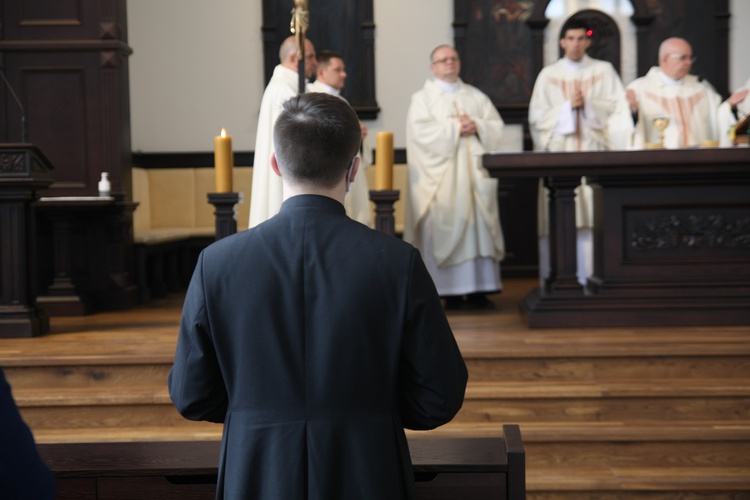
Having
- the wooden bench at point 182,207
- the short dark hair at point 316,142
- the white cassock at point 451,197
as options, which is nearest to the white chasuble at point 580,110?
the white cassock at point 451,197

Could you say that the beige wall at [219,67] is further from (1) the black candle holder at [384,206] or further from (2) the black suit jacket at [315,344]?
(2) the black suit jacket at [315,344]

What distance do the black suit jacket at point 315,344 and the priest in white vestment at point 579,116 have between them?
5.02 meters

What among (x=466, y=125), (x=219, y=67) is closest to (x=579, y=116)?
(x=466, y=125)

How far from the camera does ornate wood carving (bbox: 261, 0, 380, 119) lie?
9172 mm

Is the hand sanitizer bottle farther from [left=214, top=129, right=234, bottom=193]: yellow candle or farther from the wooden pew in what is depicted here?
the wooden pew

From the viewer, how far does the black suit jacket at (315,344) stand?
1.95 meters

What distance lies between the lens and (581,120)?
24.0 ft

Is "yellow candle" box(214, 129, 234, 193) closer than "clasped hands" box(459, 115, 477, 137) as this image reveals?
Yes

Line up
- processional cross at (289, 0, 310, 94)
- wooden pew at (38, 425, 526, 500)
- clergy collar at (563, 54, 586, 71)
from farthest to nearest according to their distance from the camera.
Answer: clergy collar at (563, 54, 586, 71) < processional cross at (289, 0, 310, 94) < wooden pew at (38, 425, 526, 500)

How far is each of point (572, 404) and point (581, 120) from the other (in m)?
3.00

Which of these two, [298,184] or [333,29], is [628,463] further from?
[333,29]

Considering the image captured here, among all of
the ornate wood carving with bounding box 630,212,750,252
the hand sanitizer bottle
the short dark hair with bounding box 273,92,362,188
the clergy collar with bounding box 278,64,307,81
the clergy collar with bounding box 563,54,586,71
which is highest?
the clergy collar with bounding box 563,54,586,71

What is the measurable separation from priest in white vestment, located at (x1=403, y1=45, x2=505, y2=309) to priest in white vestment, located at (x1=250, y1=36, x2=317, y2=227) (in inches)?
39.9

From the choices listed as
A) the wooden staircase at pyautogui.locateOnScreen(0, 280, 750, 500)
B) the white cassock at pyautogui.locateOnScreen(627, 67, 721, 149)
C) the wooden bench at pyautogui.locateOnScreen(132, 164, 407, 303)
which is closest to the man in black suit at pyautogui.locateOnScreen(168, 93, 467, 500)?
the wooden staircase at pyautogui.locateOnScreen(0, 280, 750, 500)
